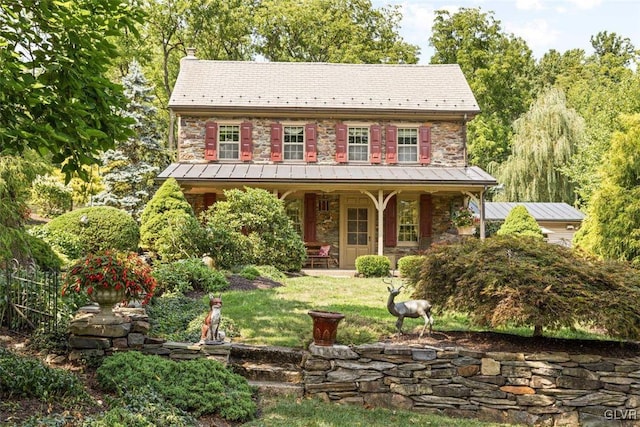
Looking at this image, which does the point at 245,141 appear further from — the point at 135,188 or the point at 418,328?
the point at 418,328

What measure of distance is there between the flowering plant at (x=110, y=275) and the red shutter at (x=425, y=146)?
43.4ft

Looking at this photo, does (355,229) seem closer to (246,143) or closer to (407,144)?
(407,144)

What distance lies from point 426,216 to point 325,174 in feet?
12.4

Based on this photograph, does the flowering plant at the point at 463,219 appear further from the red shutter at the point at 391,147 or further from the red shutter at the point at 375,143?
the red shutter at the point at 375,143

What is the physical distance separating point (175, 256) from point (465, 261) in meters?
8.23

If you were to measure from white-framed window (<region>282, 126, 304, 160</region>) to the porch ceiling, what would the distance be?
433mm

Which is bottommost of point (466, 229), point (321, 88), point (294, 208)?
point (466, 229)

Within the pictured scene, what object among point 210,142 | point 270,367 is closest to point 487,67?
point 210,142

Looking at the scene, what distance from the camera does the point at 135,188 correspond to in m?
20.3

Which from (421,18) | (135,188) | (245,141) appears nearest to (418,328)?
(245,141)

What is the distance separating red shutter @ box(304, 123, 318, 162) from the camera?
18.3 metres

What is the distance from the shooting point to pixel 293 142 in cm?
1853

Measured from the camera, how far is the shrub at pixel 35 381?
498 cm

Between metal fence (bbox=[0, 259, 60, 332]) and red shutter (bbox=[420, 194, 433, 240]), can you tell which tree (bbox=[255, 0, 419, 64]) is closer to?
red shutter (bbox=[420, 194, 433, 240])
